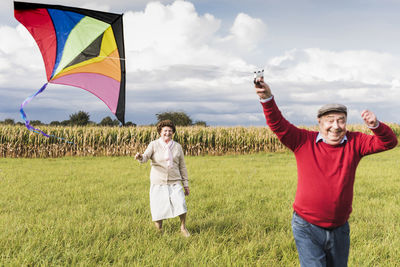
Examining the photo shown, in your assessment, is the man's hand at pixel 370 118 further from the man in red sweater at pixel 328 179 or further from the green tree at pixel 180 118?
the green tree at pixel 180 118

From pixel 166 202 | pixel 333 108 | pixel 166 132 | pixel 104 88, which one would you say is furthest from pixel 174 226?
pixel 333 108

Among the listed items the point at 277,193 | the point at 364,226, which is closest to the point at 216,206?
the point at 277,193

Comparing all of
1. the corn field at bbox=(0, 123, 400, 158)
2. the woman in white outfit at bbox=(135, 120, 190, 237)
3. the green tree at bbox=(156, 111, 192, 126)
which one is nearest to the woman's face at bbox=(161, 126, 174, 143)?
the woman in white outfit at bbox=(135, 120, 190, 237)

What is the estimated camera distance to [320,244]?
2.92 metres

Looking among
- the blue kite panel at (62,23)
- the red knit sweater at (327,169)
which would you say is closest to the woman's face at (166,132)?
the blue kite panel at (62,23)

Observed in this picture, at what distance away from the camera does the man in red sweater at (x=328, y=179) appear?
2869mm

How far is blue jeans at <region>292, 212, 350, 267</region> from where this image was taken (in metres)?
2.88

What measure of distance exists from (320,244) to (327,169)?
2.22 feet

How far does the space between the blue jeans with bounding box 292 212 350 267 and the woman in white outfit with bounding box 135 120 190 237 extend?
8.75ft

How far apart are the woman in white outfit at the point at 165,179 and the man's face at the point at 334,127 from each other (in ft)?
9.82

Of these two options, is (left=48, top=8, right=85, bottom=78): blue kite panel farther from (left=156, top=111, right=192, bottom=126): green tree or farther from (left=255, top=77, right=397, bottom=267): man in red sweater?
(left=156, top=111, right=192, bottom=126): green tree

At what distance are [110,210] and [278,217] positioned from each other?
347cm

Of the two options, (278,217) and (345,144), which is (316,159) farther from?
(278,217)

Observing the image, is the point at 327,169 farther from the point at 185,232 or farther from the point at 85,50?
the point at 85,50
